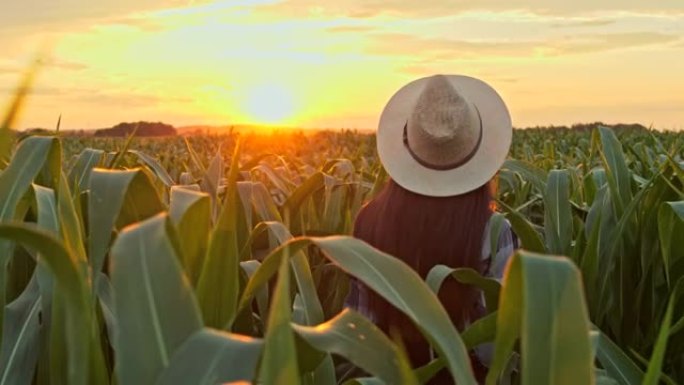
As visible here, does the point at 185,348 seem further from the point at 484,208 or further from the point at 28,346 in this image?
the point at 484,208

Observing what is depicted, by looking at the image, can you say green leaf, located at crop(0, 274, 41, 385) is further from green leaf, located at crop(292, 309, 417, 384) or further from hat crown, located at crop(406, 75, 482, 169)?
hat crown, located at crop(406, 75, 482, 169)

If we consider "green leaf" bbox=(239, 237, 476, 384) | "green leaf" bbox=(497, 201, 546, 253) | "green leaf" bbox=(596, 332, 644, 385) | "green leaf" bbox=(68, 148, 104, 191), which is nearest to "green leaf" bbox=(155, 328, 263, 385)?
"green leaf" bbox=(239, 237, 476, 384)

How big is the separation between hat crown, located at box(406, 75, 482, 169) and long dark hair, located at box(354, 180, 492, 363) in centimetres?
10

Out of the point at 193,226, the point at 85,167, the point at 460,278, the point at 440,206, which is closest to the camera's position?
the point at 193,226

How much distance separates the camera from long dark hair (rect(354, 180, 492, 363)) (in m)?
2.48

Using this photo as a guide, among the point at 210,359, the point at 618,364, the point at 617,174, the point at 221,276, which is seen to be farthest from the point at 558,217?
the point at 210,359

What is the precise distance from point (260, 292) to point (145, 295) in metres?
1.04

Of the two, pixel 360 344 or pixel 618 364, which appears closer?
pixel 360 344

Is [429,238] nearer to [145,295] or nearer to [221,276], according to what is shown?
[221,276]

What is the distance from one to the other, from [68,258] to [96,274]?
0.41 metres

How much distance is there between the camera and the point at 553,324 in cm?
99

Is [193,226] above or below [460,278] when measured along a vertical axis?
above

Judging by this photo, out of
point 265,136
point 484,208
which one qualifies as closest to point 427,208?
point 484,208

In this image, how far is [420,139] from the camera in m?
2.60
